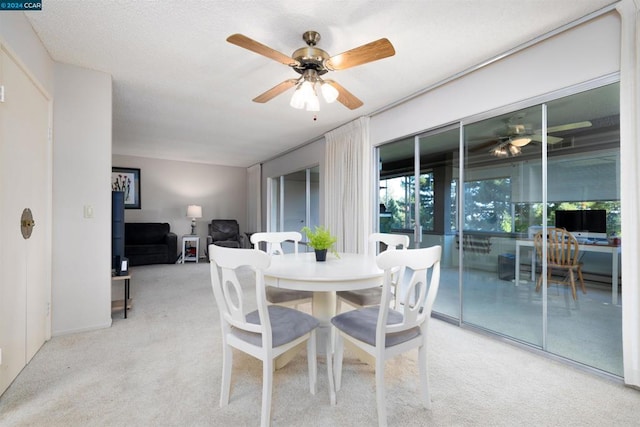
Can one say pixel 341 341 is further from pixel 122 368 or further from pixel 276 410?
pixel 122 368

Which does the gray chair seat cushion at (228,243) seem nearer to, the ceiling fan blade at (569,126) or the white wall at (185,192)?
the white wall at (185,192)

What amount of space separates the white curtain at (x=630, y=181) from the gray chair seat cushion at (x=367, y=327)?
1353 mm

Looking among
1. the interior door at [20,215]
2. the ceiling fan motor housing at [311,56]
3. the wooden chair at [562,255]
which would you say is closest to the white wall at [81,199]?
the interior door at [20,215]

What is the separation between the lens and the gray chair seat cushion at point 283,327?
1545mm

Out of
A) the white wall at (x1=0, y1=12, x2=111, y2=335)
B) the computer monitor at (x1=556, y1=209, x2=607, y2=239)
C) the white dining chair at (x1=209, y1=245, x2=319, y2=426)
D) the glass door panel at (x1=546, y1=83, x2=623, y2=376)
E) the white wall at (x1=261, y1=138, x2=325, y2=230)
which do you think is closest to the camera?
the white dining chair at (x1=209, y1=245, x2=319, y2=426)

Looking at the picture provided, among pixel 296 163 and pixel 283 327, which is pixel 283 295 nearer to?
pixel 283 327

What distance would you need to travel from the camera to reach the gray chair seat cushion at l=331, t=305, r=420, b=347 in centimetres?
156

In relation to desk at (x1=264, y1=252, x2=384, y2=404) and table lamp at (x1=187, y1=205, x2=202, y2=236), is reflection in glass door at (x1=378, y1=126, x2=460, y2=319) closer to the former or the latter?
desk at (x1=264, y1=252, x2=384, y2=404)

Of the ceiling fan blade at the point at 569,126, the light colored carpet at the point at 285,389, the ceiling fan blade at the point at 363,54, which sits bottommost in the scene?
the light colored carpet at the point at 285,389

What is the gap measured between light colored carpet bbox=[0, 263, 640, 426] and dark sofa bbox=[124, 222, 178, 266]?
379 cm

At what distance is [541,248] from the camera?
2371mm

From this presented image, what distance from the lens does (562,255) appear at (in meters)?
2.48

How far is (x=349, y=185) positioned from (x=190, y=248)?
14.7 feet

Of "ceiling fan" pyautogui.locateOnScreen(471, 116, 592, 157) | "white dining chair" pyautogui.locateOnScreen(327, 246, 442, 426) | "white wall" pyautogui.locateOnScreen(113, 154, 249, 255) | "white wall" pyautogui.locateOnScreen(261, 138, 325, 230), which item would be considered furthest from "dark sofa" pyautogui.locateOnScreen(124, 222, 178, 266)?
"ceiling fan" pyautogui.locateOnScreen(471, 116, 592, 157)
